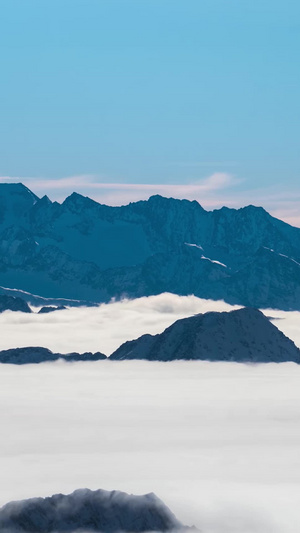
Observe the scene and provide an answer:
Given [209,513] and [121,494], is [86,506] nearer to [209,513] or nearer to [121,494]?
[121,494]

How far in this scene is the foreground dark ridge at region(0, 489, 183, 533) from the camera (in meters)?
138

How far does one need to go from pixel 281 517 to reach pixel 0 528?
4229cm

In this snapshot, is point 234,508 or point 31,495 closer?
point 234,508

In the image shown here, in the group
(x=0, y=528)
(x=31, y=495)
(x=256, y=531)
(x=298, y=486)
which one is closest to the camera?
(x=256, y=531)

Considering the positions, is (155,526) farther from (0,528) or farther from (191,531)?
(0,528)

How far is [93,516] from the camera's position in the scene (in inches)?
5605

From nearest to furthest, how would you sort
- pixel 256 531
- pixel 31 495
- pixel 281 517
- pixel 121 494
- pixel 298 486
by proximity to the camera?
pixel 256 531
pixel 281 517
pixel 121 494
pixel 31 495
pixel 298 486

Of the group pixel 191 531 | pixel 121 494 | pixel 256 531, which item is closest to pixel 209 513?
pixel 191 531

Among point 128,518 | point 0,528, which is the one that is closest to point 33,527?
point 0,528

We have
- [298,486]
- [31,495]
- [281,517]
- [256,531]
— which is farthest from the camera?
[298,486]

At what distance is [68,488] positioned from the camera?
190750 mm

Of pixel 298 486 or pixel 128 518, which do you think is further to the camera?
pixel 298 486

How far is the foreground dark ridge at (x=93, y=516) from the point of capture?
138m

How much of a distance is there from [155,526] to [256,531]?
22777 millimetres
